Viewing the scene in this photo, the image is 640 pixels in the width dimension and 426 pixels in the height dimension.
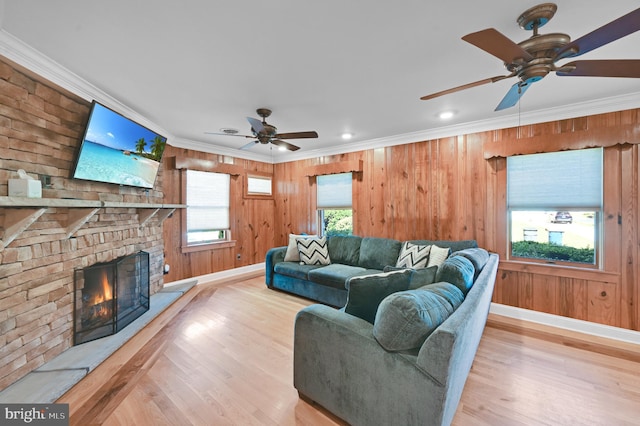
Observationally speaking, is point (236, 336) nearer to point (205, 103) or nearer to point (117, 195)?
point (117, 195)

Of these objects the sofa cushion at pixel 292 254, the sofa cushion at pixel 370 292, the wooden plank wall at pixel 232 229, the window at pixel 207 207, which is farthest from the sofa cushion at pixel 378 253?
the window at pixel 207 207

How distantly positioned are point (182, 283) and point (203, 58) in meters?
3.52

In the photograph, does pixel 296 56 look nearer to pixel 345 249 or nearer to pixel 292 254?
pixel 345 249

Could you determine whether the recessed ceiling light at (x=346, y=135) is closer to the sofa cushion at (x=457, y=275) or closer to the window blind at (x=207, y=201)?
the window blind at (x=207, y=201)

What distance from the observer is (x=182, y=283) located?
428 cm

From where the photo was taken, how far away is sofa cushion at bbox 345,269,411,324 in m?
1.71

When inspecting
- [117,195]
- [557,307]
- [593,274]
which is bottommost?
[557,307]

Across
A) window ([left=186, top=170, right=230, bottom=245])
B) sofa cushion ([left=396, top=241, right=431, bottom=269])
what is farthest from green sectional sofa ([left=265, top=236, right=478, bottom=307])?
window ([left=186, top=170, right=230, bottom=245])

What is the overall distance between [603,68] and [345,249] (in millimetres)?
3318

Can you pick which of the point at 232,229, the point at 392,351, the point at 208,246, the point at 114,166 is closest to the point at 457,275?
the point at 392,351

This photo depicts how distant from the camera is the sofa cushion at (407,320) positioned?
133 cm

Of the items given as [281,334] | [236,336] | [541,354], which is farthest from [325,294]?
[541,354]

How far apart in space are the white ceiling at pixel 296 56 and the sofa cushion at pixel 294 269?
2143mm

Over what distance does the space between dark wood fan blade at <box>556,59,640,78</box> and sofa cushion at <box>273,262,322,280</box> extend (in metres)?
3.30
